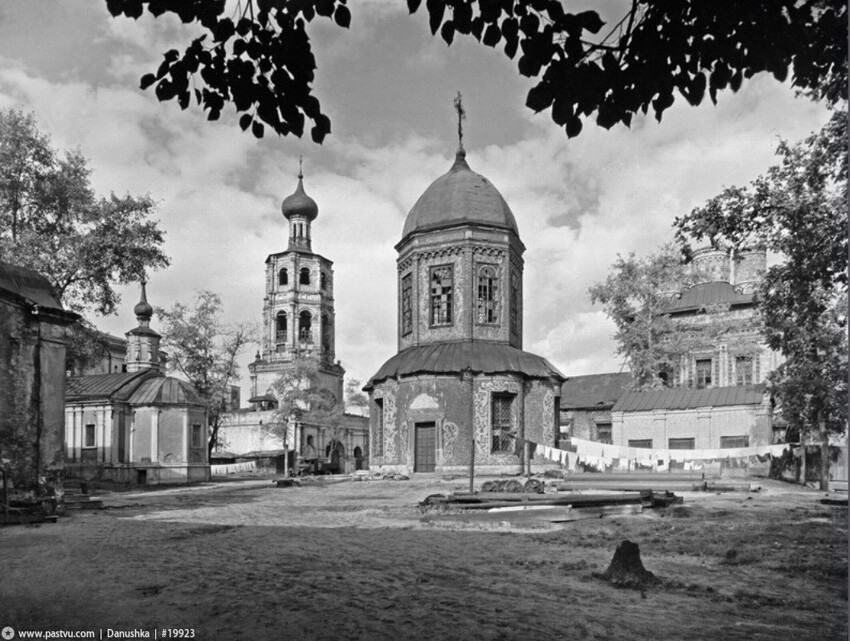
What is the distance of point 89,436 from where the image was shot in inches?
1344

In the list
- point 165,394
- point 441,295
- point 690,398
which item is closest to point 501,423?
point 441,295

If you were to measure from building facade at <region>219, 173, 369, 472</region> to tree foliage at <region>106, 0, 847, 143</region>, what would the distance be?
54918 mm

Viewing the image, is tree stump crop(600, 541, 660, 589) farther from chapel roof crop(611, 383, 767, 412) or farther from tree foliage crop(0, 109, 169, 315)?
chapel roof crop(611, 383, 767, 412)

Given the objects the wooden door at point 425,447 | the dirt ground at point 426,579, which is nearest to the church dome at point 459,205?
the wooden door at point 425,447

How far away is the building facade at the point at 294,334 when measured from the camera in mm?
61094

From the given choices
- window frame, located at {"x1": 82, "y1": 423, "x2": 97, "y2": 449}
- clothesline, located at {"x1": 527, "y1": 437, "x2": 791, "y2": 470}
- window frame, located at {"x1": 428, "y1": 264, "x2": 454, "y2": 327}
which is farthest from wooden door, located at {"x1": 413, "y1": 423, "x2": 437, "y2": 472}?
window frame, located at {"x1": 82, "y1": 423, "x2": 97, "y2": 449}

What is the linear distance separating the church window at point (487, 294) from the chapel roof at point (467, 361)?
1.34 m

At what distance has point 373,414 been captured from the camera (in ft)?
118

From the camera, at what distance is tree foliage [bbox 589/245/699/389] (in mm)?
41531

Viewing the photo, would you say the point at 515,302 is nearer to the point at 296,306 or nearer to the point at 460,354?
the point at 460,354

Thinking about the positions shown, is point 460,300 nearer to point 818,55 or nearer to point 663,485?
point 663,485

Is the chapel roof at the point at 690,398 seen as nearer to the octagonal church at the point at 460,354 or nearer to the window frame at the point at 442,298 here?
the octagonal church at the point at 460,354

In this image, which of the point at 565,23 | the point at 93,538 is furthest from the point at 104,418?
the point at 565,23

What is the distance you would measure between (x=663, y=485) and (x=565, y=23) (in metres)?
20.4
